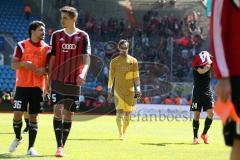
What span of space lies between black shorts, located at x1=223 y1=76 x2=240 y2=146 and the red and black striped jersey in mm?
5321

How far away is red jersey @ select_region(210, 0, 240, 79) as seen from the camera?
4.03 m

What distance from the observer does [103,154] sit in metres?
9.46

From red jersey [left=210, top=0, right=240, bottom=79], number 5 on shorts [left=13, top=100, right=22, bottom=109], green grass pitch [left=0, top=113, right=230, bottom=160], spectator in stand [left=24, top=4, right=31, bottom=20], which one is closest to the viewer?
red jersey [left=210, top=0, right=240, bottom=79]

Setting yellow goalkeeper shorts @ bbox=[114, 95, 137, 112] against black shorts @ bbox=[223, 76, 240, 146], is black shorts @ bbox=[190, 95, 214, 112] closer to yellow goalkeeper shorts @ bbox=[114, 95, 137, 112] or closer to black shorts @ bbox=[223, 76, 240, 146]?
yellow goalkeeper shorts @ bbox=[114, 95, 137, 112]

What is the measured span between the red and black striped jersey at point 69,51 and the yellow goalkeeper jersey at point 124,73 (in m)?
4.70

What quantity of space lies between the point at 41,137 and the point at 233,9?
9.04 metres

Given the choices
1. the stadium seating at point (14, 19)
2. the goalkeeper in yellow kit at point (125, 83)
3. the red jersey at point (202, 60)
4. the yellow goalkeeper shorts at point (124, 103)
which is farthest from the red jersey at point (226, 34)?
the stadium seating at point (14, 19)

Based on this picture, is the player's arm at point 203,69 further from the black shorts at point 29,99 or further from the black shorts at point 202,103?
the black shorts at point 29,99

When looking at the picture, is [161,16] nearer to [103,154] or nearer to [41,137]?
[41,137]

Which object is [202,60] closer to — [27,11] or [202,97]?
[202,97]

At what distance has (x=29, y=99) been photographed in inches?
356

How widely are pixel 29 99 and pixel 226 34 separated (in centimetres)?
544

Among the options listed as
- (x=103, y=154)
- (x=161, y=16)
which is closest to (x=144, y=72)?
(x=161, y=16)

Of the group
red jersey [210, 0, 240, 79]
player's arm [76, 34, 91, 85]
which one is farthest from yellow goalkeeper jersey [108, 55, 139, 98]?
red jersey [210, 0, 240, 79]
